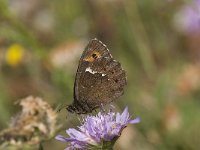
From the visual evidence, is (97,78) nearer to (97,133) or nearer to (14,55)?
(97,133)

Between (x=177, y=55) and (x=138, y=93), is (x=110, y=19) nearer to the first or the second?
(x=177, y=55)

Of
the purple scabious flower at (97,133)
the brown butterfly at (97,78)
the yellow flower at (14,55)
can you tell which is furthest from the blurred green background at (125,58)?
the purple scabious flower at (97,133)

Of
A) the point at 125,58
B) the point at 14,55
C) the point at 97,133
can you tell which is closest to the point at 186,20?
the point at 125,58

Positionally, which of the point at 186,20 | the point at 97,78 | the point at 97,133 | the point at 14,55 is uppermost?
the point at 186,20

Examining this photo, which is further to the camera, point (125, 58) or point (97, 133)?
point (125, 58)

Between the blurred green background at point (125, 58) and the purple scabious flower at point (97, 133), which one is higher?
the blurred green background at point (125, 58)

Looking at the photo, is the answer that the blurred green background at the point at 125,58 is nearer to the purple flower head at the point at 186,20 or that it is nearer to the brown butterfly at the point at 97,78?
the purple flower head at the point at 186,20

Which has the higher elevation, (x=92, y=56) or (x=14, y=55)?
(x=14, y=55)
